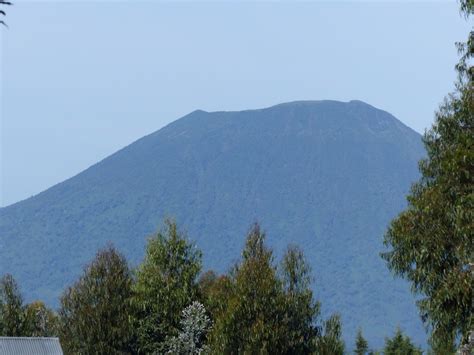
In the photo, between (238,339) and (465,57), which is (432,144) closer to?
(465,57)

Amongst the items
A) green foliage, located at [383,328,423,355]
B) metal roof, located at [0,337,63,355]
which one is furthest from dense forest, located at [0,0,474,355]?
green foliage, located at [383,328,423,355]

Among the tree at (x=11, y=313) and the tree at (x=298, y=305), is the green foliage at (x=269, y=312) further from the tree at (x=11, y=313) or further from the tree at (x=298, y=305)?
the tree at (x=11, y=313)

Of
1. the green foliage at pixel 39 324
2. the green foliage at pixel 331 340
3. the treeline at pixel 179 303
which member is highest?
the green foliage at pixel 39 324

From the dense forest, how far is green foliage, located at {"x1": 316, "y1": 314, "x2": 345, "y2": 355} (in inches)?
2.5

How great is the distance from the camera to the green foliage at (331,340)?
66.8 metres

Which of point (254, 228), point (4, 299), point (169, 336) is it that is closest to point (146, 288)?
point (169, 336)

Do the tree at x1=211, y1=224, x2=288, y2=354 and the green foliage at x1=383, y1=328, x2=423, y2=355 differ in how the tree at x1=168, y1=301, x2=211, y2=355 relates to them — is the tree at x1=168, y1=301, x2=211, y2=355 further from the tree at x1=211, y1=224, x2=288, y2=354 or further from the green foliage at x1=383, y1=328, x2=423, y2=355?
the green foliage at x1=383, y1=328, x2=423, y2=355

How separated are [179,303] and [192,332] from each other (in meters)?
3.90

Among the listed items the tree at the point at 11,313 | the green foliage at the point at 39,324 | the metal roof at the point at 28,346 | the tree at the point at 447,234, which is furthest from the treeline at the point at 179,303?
the tree at the point at 447,234

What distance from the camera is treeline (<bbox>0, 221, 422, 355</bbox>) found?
66875 millimetres

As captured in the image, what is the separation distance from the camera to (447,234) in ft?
141

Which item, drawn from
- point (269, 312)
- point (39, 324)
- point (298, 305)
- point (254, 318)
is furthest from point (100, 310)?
point (39, 324)

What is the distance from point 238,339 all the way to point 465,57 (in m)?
28.3

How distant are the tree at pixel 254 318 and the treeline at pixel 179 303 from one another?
6cm
